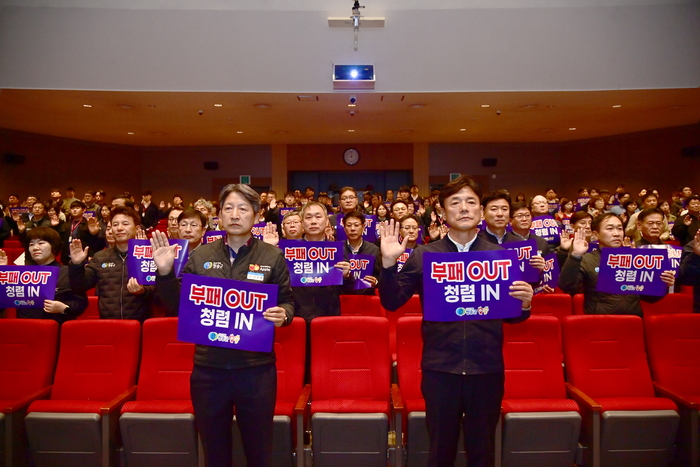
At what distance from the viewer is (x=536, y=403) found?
2807mm

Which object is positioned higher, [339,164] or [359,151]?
[359,151]

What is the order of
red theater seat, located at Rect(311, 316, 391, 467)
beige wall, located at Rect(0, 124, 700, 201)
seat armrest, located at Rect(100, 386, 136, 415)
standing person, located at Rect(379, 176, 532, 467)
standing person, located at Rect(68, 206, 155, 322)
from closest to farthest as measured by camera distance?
1. standing person, located at Rect(379, 176, 532, 467)
2. seat armrest, located at Rect(100, 386, 136, 415)
3. red theater seat, located at Rect(311, 316, 391, 467)
4. standing person, located at Rect(68, 206, 155, 322)
5. beige wall, located at Rect(0, 124, 700, 201)

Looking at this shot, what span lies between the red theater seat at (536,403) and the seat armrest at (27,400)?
9.71ft

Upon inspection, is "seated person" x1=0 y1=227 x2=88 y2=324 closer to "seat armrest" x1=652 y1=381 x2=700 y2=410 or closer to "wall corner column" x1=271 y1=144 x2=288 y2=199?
"seat armrest" x1=652 y1=381 x2=700 y2=410

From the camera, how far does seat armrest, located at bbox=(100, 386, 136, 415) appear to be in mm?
2689

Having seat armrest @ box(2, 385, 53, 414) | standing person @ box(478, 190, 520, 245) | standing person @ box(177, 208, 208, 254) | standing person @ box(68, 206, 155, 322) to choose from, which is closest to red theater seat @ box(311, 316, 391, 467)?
standing person @ box(478, 190, 520, 245)

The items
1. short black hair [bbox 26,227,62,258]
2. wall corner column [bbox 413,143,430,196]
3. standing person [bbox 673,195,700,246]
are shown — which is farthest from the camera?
wall corner column [bbox 413,143,430,196]

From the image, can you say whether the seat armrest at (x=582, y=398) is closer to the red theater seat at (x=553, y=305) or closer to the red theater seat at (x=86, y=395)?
the red theater seat at (x=553, y=305)

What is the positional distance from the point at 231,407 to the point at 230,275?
2.11 ft

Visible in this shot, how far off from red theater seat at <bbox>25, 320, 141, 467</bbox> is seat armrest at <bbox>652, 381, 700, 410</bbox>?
348cm

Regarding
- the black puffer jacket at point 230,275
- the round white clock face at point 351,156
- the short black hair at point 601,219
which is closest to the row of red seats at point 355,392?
the black puffer jacket at point 230,275

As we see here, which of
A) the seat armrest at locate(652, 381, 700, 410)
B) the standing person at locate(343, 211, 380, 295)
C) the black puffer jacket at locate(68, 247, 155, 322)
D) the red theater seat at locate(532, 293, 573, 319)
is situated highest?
the standing person at locate(343, 211, 380, 295)

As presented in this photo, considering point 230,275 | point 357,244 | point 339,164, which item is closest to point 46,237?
point 230,275

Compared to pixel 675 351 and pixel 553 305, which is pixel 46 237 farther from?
pixel 675 351
